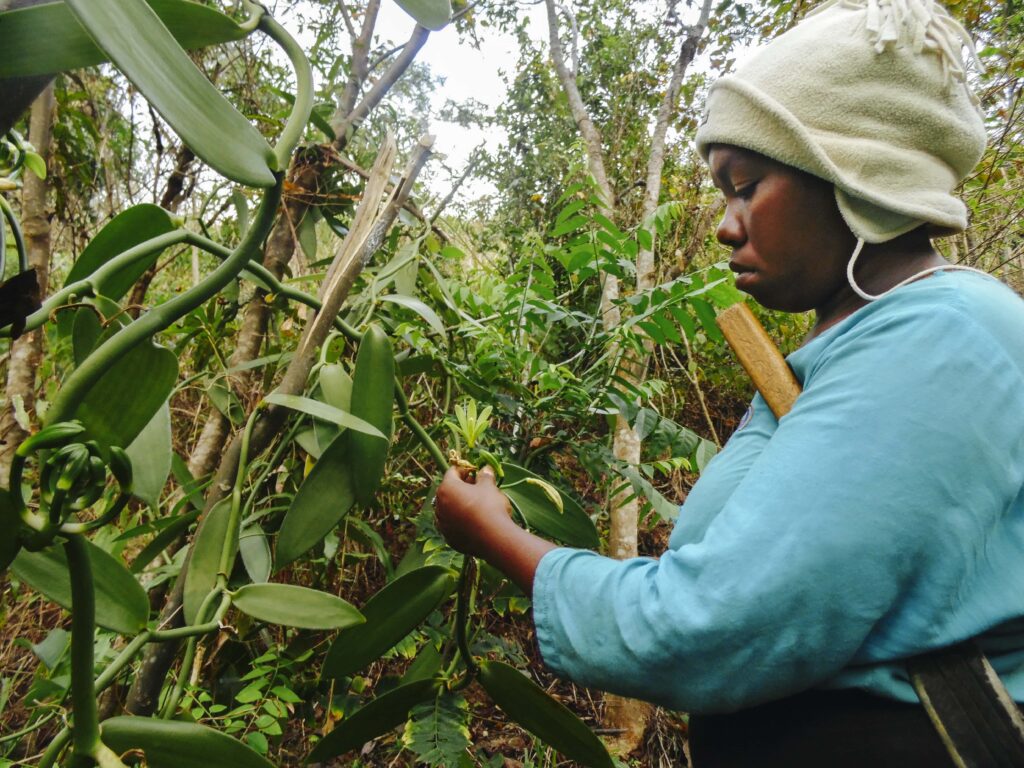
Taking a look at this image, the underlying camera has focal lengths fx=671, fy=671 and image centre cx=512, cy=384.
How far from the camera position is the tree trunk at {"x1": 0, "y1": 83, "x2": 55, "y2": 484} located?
901 mm

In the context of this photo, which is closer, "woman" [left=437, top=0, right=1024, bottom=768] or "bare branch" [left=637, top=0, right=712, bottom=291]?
"woman" [left=437, top=0, right=1024, bottom=768]

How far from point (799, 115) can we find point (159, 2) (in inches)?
16.4

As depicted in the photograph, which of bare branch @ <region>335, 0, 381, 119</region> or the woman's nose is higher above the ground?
bare branch @ <region>335, 0, 381, 119</region>

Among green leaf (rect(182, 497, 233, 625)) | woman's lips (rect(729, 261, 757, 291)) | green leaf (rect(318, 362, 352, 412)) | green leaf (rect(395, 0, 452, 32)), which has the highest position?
green leaf (rect(395, 0, 452, 32))

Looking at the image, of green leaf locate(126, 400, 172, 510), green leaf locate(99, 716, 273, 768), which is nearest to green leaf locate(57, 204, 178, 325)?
green leaf locate(126, 400, 172, 510)

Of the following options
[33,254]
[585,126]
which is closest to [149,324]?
[33,254]

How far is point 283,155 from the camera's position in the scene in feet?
1.09

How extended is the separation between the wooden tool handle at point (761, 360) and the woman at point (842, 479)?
0.06ft

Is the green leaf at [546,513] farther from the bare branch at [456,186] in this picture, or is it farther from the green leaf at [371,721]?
the bare branch at [456,186]

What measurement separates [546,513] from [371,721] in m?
0.25

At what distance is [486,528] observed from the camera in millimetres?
509

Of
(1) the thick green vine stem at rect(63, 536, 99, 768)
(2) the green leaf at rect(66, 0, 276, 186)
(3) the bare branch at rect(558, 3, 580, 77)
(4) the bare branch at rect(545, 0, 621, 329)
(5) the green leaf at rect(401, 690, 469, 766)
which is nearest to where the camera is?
(2) the green leaf at rect(66, 0, 276, 186)

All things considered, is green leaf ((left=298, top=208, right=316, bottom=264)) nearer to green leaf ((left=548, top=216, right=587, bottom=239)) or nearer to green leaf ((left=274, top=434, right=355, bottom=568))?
green leaf ((left=548, top=216, right=587, bottom=239))

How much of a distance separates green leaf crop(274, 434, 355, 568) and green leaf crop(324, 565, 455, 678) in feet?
0.25
